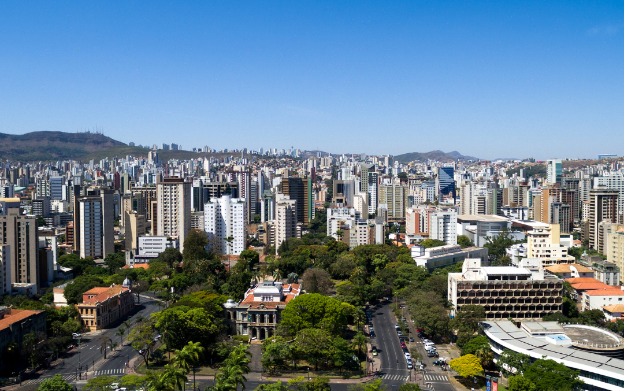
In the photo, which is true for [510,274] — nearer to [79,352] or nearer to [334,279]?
[334,279]

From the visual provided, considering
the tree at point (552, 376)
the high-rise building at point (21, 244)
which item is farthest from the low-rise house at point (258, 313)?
the high-rise building at point (21, 244)

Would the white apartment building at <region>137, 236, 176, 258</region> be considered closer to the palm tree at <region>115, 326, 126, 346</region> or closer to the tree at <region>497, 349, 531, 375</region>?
the palm tree at <region>115, 326, 126, 346</region>

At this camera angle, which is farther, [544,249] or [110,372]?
[544,249]

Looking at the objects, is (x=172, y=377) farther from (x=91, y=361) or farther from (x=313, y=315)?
(x=313, y=315)

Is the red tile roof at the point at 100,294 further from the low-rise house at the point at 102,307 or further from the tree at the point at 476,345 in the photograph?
the tree at the point at 476,345

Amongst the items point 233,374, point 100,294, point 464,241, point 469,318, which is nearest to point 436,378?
point 469,318

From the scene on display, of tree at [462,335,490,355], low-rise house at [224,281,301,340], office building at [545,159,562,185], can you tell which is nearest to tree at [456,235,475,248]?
low-rise house at [224,281,301,340]
